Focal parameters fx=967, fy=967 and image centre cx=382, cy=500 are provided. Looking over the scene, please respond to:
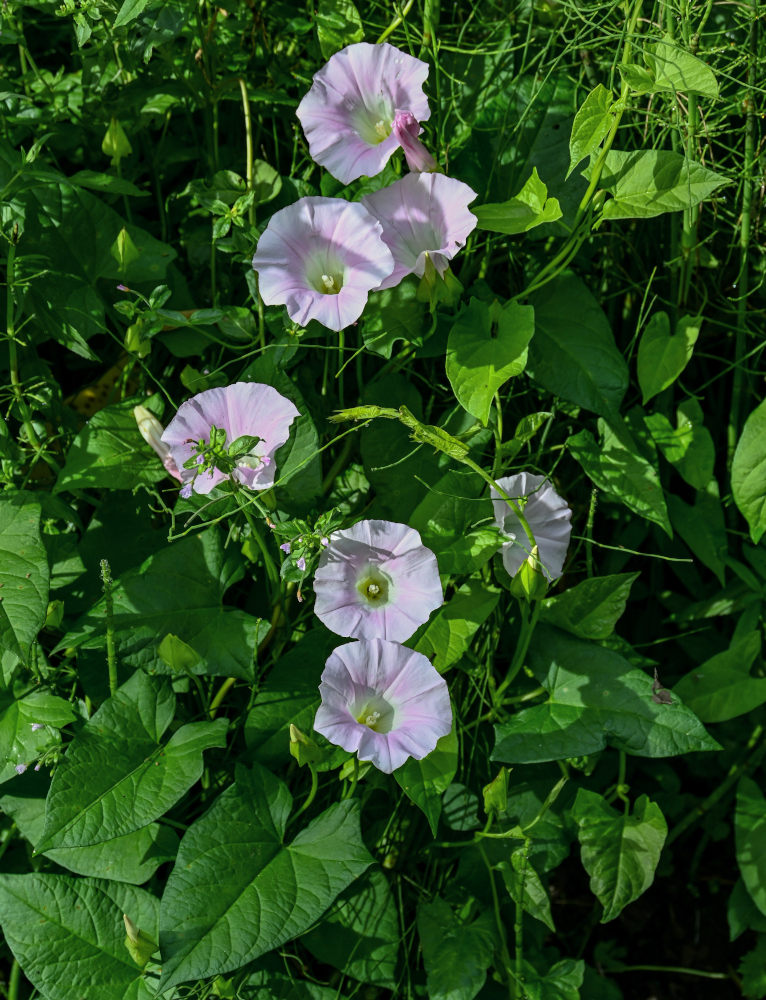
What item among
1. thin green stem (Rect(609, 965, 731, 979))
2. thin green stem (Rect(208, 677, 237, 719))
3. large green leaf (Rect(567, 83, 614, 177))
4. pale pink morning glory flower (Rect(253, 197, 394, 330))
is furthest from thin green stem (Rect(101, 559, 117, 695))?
thin green stem (Rect(609, 965, 731, 979))

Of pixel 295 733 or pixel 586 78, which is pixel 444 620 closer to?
pixel 295 733

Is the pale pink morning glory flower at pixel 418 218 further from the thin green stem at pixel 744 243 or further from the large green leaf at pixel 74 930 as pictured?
the large green leaf at pixel 74 930

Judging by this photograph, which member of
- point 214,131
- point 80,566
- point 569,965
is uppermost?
point 214,131

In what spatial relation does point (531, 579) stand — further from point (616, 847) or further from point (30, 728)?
point (30, 728)

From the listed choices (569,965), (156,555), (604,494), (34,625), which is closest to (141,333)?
(156,555)

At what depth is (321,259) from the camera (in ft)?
3.69

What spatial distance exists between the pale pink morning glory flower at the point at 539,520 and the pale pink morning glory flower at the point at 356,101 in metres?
0.40

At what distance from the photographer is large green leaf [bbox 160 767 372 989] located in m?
0.98

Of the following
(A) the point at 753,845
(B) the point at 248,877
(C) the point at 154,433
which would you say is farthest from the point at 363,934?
(C) the point at 154,433

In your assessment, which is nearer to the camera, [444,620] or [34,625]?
[34,625]

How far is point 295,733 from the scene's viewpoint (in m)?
1.01

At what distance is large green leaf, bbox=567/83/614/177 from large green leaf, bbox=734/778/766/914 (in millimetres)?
884

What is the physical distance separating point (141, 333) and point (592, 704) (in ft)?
2.33

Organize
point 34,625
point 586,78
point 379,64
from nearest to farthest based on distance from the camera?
point 34,625 → point 379,64 → point 586,78
